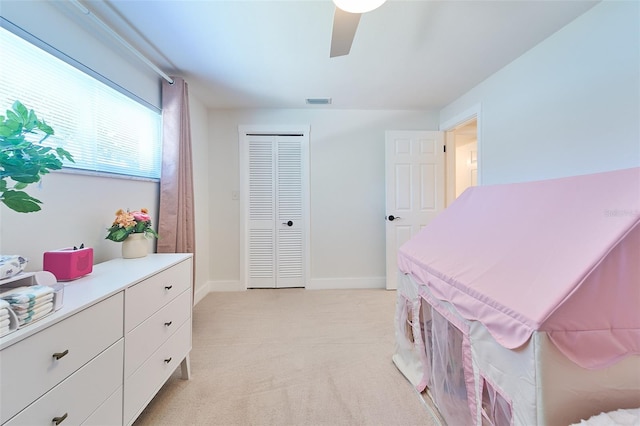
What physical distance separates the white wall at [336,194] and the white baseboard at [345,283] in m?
0.01

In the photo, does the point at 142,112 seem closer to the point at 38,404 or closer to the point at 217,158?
the point at 217,158

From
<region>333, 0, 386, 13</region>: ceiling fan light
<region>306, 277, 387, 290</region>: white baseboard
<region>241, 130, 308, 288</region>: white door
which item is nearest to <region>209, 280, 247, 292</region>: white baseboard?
<region>241, 130, 308, 288</region>: white door

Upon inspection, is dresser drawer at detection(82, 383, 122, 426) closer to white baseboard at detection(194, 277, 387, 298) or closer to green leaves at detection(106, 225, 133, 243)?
green leaves at detection(106, 225, 133, 243)

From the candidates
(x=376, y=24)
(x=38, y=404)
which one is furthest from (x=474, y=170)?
(x=38, y=404)

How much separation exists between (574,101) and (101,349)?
305 centimetres

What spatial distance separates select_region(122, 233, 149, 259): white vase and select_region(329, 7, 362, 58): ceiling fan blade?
1728mm

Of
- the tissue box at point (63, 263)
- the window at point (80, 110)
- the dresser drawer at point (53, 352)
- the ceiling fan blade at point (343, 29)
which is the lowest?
the dresser drawer at point (53, 352)

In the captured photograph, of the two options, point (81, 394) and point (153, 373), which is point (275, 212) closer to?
point (153, 373)

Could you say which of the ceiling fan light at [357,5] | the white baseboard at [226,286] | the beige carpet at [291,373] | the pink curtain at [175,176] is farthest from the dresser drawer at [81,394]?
the white baseboard at [226,286]

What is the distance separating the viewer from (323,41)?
1.82 m

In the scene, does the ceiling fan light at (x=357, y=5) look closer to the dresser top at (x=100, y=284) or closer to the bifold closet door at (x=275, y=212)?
the dresser top at (x=100, y=284)

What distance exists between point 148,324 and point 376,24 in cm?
228

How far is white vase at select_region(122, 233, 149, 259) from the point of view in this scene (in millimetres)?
1557

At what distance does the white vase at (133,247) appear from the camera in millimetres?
1557
